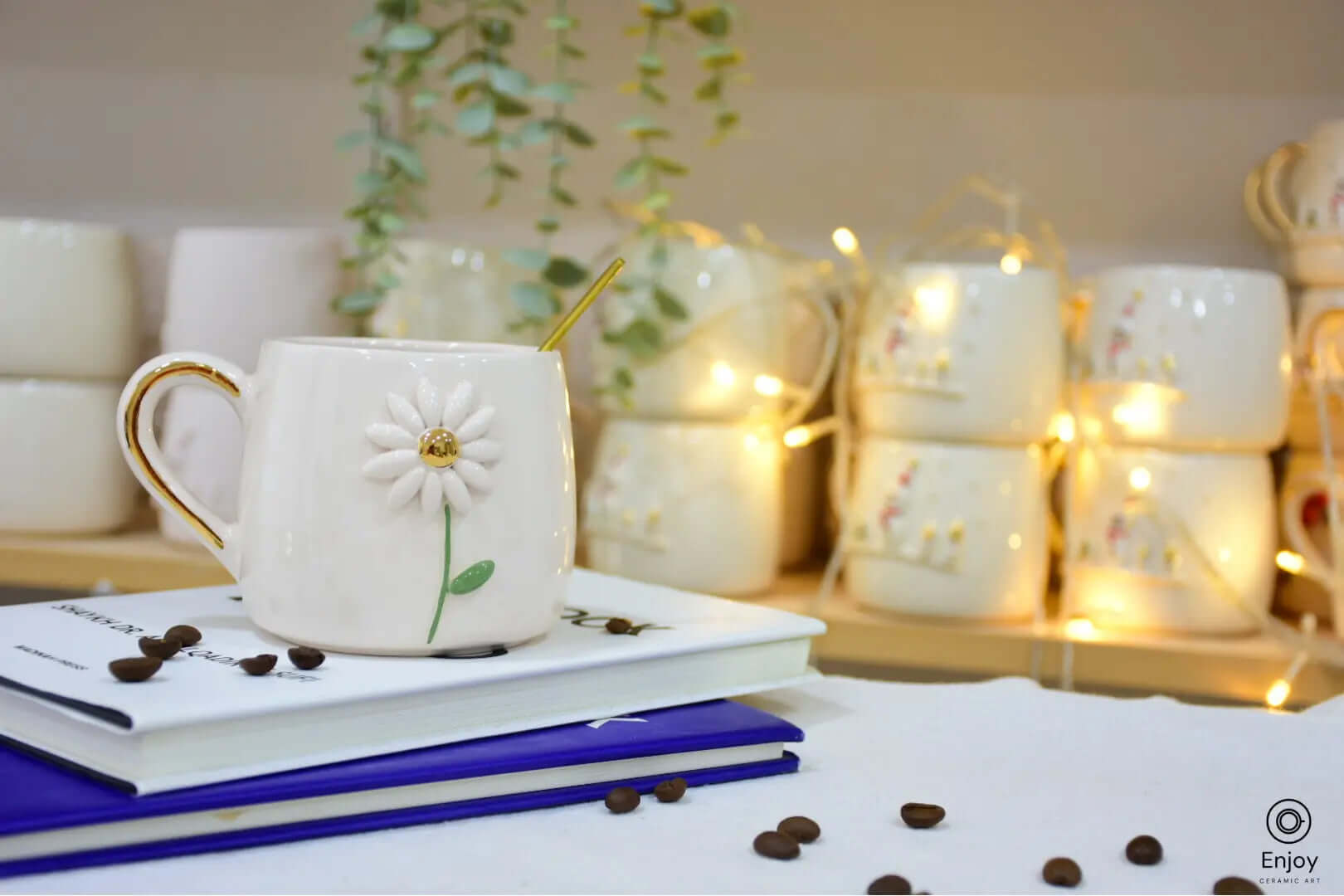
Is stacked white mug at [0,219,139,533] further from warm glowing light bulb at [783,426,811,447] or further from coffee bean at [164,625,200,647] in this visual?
coffee bean at [164,625,200,647]

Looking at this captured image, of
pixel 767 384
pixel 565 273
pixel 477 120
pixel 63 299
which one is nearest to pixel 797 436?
pixel 767 384

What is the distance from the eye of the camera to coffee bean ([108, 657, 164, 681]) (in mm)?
343

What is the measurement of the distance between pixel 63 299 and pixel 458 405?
2.23 ft

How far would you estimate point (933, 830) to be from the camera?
36 cm

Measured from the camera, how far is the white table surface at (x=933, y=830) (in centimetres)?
32

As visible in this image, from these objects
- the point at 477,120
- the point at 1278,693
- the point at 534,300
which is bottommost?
the point at 1278,693

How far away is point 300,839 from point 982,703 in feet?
0.83

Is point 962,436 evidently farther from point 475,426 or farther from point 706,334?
point 475,426

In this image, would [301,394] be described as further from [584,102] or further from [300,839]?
[584,102]

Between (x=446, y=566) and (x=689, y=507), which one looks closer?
(x=446, y=566)

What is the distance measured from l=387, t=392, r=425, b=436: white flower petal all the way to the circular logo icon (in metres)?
0.26

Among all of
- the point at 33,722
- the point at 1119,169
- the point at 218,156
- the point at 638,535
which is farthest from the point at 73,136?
the point at 33,722

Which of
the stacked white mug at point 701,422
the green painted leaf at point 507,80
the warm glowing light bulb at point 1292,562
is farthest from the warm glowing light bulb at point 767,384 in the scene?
the warm glowing light bulb at point 1292,562

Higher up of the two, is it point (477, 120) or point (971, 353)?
point (477, 120)
